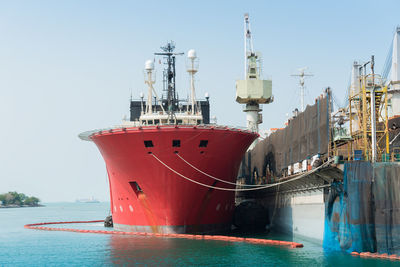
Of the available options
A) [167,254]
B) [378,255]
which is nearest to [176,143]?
[167,254]

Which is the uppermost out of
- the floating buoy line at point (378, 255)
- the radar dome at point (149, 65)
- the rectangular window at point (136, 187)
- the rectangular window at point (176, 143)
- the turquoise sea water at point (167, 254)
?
the radar dome at point (149, 65)

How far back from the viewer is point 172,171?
30156 mm

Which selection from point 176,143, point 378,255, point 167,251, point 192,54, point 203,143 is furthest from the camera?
point 192,54

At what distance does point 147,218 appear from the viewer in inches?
1240

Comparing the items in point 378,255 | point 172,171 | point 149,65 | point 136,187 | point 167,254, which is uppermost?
point 149,65

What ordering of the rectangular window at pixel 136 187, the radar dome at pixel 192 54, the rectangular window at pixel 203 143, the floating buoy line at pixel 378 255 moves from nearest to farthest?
the floating buoy line at pixel 378 255
the rectangular window at pixel 203 143
the rectangular window at pixel 136 187
the radar dome at pixel 192 54

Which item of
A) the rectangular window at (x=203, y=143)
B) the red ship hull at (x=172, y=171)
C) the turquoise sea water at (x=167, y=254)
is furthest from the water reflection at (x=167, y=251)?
the rectangular window at (x=203, y=143)

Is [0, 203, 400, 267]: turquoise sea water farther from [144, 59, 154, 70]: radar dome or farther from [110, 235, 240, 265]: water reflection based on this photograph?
[144, 59, 154, 70]: radar dome

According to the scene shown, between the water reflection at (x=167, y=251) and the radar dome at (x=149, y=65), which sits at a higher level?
the radar dome at (x=149, y=65)

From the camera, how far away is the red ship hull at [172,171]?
1180 inches

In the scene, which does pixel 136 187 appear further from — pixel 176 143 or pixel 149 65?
pixel 149 65

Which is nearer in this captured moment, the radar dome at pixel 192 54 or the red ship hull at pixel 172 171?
the red ship hull at pixel 172 171

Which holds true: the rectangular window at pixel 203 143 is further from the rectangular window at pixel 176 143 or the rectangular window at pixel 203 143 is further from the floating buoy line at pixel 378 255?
the floating buoy line at pixel 378 255

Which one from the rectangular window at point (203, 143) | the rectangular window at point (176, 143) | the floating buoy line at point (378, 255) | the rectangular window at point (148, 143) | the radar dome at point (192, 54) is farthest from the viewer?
the radar dome at point (192, 54)
